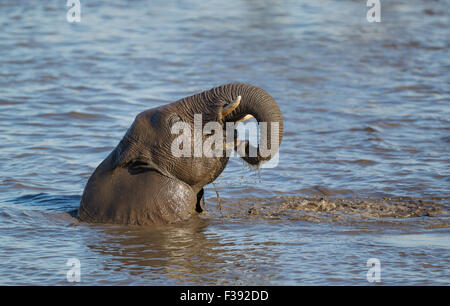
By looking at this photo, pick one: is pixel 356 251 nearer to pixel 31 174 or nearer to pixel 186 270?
pixel 186 270

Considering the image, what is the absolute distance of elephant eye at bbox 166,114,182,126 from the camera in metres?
7.71

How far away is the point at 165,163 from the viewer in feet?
25.5

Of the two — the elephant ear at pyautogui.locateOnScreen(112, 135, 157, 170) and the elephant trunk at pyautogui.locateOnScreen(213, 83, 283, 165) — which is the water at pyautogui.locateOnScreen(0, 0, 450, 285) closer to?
the elephant ear at pyautogui.locateOnScreen(112, 135, 157, 170)

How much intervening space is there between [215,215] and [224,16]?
1366cm

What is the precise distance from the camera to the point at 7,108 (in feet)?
45.1

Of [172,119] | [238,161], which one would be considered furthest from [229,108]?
[238,161]

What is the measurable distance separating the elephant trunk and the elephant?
0.03 feet

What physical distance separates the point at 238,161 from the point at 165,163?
11.8 ft

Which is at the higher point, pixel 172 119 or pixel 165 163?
pixel 172 119

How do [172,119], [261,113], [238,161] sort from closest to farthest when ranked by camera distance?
[261,113]
[172,119]
[238,161]

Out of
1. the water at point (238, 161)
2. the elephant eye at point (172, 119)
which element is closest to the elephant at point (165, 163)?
the elephant eye at point (172, 119)

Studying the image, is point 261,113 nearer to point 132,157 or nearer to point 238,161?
point 132,157

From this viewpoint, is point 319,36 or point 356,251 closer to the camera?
point 356,251
